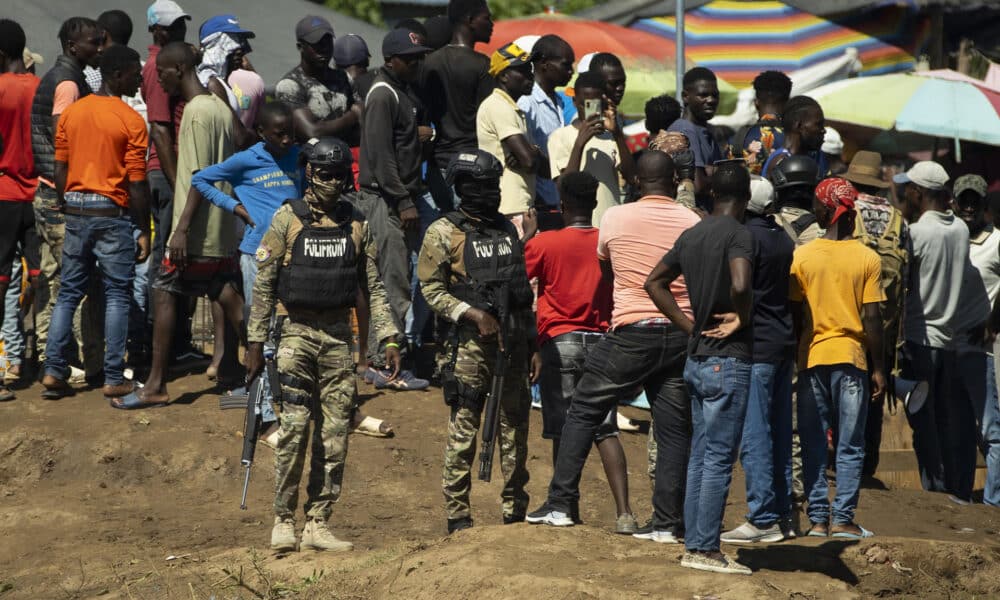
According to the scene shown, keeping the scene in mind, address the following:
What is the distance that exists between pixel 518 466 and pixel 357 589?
1.22m

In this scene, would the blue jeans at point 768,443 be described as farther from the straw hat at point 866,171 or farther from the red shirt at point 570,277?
the straw hat at point 866,171

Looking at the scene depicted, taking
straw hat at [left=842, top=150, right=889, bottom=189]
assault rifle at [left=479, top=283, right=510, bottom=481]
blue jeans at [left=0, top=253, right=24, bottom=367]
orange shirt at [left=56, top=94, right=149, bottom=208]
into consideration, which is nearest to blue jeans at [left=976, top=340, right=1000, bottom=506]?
straw hat at [left=842, top=150, right=889, bottom=189]

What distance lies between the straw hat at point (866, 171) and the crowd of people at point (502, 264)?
23 mm

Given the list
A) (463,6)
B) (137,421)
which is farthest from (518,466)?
(463,6)

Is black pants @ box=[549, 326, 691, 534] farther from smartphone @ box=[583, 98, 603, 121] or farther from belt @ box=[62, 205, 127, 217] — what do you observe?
belt @ box=[62, 205, 127, 217]

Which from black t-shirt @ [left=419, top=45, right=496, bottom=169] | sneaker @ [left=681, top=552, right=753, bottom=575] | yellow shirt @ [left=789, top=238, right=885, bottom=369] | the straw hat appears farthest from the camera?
black t-shirt @ [left=419, top=45, right=496, bottom=169]

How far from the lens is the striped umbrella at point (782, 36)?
1822 centimetres

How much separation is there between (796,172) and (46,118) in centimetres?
564

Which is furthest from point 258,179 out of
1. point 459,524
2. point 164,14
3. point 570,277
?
point 459,524

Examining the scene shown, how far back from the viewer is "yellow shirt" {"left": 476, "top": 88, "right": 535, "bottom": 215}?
963 cm

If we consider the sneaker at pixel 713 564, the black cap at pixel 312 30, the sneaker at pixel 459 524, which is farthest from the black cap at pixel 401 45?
the sneaker at pixel 713 564

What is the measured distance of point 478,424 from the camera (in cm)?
Result: 760

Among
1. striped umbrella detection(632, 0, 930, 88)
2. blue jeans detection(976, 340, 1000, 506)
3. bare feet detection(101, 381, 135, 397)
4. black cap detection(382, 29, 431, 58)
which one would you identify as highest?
striped umbrella detection(632, 0, 930, 88)

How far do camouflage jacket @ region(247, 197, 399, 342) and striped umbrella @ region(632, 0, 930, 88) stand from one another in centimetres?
1134
